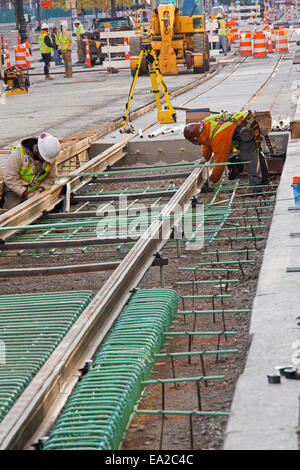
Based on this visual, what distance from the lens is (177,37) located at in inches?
1309

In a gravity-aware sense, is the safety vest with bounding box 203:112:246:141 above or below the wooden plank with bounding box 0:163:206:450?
above

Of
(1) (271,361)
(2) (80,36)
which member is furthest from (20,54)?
(1) (271,361)

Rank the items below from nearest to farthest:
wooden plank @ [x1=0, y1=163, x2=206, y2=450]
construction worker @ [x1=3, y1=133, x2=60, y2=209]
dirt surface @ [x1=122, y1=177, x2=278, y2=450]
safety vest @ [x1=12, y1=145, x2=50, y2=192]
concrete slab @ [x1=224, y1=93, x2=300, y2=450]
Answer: concrete slab @ [x1=224, y1=93, x2=300, y2=450] < wooden plank @ [x1=0, y1=163, x2=206, y2=450] < dirt surface @ [x1=122, y1=177, x2=278, y2=450] < construction worker @ [x1=3, y1=133, x2=60, y2=209] < safety vest @ [x1=12, y1=145, x2=50, y2=192]

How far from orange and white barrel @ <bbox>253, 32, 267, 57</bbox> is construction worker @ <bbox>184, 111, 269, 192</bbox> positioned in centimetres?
2687

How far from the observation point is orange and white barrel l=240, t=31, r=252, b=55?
40.6m

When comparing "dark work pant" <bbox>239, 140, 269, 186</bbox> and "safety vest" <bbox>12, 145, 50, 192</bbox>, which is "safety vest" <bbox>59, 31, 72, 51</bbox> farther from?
"safety vest" <bbox>12, 145, 50, 192</bbox>

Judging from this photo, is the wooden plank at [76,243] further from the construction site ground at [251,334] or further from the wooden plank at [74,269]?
the wooden plank at [74,269]

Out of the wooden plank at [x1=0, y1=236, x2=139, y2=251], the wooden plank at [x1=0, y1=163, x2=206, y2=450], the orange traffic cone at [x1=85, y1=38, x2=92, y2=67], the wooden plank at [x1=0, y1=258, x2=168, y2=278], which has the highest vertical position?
the wooden plank at [x1=0, y1=163, x2=206, y2=450]

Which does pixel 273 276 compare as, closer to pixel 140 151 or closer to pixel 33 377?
pixel 33 377

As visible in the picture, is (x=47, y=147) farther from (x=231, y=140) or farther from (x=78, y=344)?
(x=78, y=344)

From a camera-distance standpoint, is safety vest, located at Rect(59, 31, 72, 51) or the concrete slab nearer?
the concrete slab

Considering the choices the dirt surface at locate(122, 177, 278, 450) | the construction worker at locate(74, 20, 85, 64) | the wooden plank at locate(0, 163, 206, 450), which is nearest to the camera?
the wooden plank at locate(0, 163, 206, 450)

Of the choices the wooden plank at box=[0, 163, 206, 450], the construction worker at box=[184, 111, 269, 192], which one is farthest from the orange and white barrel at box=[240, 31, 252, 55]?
the wooden plank at box=[0, 163, 206, 450]

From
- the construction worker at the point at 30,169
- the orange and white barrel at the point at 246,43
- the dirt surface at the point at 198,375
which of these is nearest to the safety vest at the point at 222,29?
the orange and white barrel at the point at 246,43
